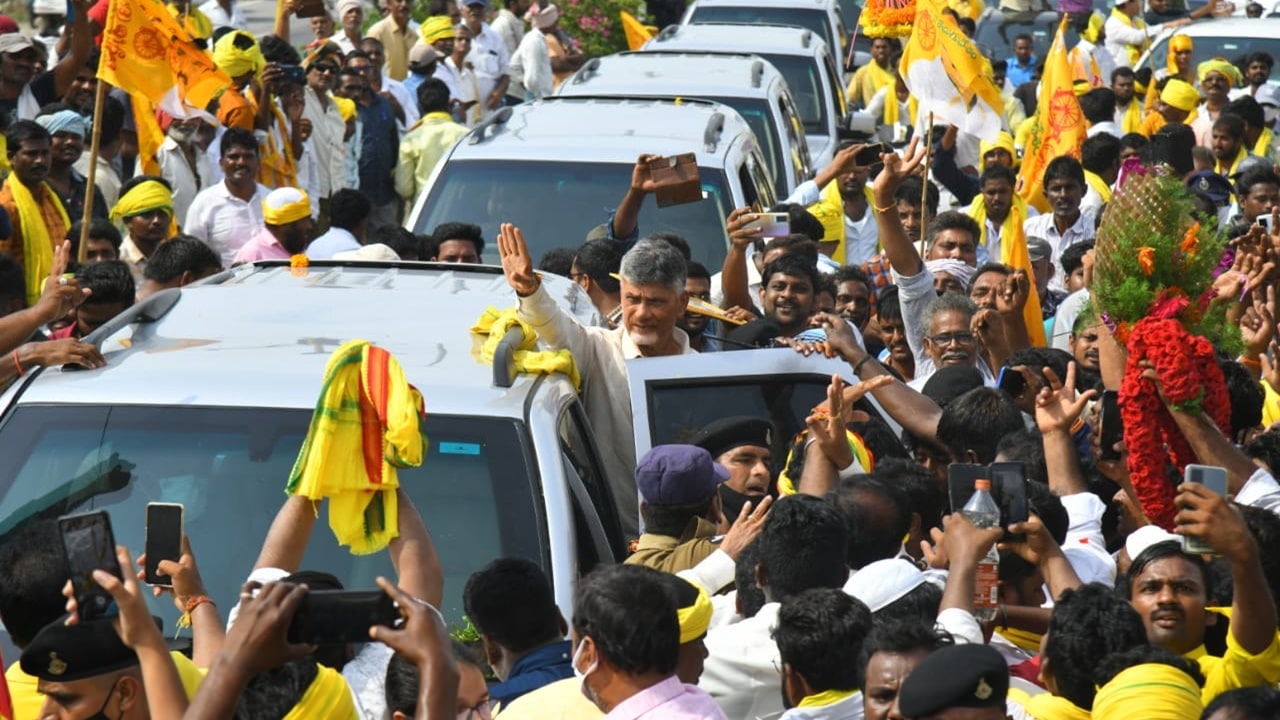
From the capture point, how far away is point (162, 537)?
13.6 ft

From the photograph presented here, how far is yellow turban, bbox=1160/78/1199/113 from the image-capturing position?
15242mm

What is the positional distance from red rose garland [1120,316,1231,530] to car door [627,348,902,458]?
4.79 feet

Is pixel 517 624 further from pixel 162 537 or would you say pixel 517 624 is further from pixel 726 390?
pixel 726 390

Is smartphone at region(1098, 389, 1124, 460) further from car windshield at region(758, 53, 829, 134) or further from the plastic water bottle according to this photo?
car windshield at region(758, 53, 829, 134)

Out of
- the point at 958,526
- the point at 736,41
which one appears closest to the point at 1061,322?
the point at 958,526

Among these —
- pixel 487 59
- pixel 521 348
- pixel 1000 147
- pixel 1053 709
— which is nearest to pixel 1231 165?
pixel 1000 147

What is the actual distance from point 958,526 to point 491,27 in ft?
47.7

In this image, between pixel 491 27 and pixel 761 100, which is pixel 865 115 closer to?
pixel 761 100

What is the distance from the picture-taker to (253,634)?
3.32m

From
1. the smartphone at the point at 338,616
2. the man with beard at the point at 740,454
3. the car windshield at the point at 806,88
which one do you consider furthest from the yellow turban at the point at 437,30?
the smartphone at the point at 338,616

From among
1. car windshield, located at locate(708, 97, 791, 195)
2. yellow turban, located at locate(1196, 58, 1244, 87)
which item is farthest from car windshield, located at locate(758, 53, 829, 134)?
car windshield, located at locate(708, 97, 791, 195)

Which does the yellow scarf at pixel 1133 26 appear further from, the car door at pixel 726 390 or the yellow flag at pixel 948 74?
the car door at pixel 726 390

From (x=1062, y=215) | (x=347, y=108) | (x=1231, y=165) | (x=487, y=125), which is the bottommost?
(x=1231, y=165)

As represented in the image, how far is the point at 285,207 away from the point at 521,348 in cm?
394
